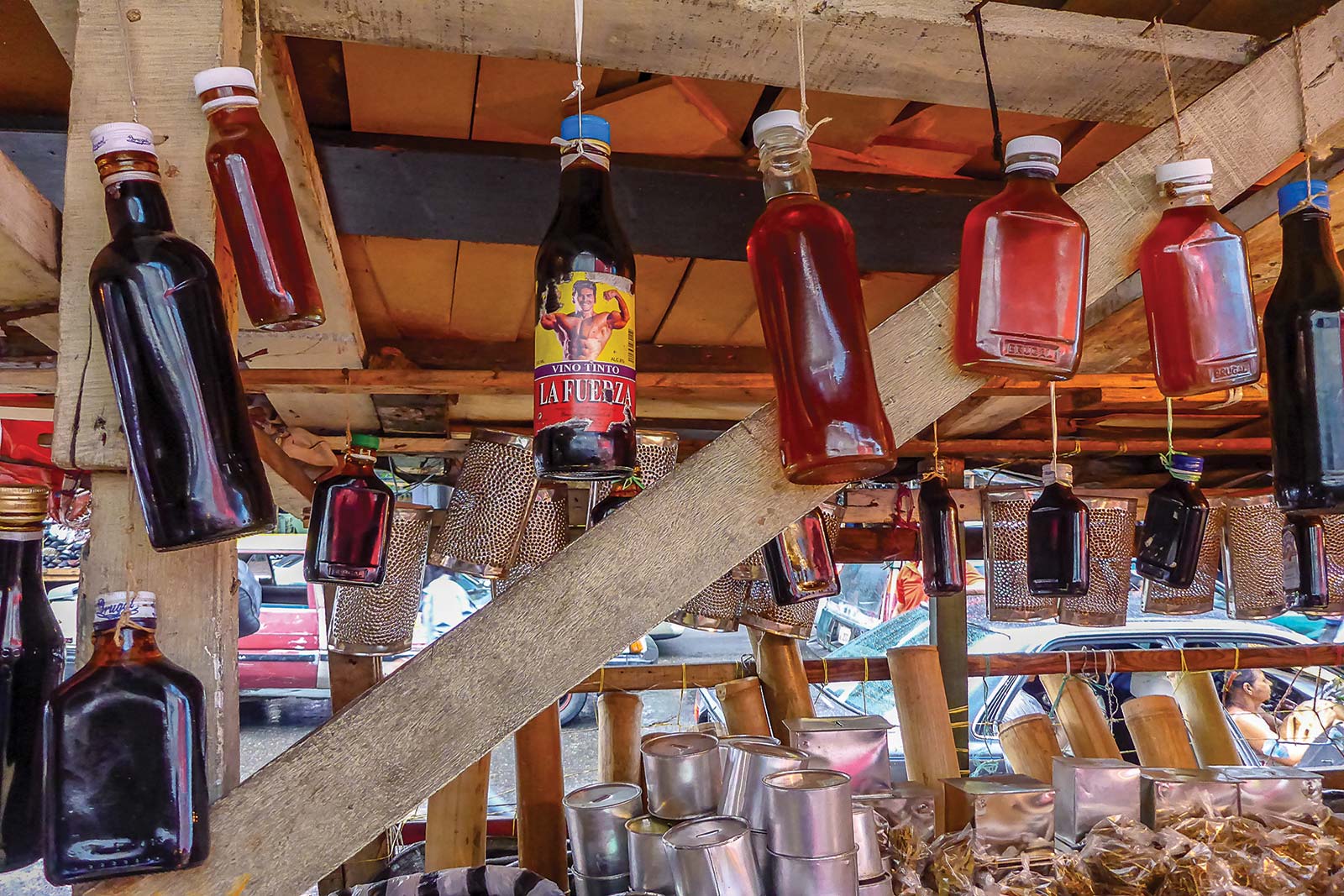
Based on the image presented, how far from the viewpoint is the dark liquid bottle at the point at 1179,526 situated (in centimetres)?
191

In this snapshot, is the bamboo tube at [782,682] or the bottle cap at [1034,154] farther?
the bamboo tube at [782,682]

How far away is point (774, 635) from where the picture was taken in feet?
6.40

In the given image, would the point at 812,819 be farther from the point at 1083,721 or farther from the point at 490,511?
the point at 1083,721

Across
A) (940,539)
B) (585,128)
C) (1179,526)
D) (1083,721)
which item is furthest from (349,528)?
(1179,526)

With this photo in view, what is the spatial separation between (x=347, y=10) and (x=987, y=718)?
4.29 metres

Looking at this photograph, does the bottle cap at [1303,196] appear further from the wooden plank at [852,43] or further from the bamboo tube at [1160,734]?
the bamboo tube at [1160,734]

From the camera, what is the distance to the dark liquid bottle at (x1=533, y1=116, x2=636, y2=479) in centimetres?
72

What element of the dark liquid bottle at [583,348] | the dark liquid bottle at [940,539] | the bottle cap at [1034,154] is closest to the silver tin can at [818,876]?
the dark liquid bottle at [583,348]

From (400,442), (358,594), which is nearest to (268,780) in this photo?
(358,594)

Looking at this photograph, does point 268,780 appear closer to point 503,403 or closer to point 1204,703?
point 503,403

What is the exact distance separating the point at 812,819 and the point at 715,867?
5.3 inches

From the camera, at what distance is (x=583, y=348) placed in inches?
28.3

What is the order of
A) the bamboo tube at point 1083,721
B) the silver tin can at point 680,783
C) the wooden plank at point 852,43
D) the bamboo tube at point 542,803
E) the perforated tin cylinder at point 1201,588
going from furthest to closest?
the perforated tin cylinder at point 1201,588, the bamboo tube at point 1083,721, the bamboo tube at point 542,803, the silver tin can at point 680,783, the wooden plank at point 852,43

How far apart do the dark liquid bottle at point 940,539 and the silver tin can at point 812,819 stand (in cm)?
108
